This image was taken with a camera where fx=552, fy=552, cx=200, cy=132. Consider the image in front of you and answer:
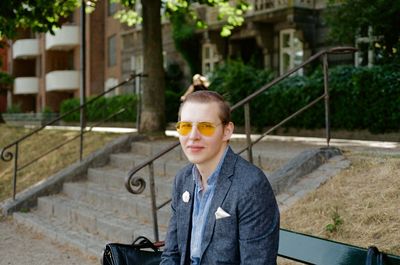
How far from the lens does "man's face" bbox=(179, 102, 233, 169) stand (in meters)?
2.69

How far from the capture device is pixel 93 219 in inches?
296

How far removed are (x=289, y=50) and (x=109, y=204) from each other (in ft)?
44.5

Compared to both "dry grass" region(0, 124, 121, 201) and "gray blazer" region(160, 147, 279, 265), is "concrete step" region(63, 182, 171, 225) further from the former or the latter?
"gray blazer" region(160, 147, 279, 265)

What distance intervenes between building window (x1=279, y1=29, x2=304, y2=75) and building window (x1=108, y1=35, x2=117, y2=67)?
13974mm

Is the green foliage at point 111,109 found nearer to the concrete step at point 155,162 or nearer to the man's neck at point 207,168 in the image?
the concrete step at point 155,162

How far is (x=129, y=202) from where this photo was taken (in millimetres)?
7629

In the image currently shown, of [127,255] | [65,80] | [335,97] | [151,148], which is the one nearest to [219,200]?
[127,255]

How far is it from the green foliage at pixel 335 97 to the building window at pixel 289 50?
15.5ft

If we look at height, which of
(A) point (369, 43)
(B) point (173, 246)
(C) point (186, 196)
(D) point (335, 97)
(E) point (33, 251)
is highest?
(A) point (369, 43)

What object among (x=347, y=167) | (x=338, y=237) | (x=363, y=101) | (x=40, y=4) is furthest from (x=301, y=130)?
(x=338, y=237)

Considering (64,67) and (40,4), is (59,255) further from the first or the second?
(64,67)

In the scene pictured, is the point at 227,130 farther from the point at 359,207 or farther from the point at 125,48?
the point at 125,48

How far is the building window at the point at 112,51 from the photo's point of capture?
32.0 meters

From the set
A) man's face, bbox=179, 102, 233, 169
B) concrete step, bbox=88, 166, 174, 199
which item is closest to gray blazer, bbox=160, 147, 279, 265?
man's face, bbox=179, 102, 233, 169
